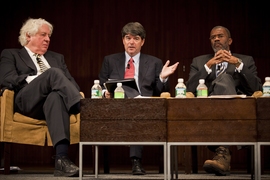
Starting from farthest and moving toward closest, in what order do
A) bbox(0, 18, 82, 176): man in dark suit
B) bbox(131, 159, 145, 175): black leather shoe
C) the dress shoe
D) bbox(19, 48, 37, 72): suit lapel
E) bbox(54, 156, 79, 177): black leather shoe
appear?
bbox(19, 48, 37, 72): suit lapel < bbox(131, 159, 145, 175): black leather shoe < the dress shoe < bbox(0, 18, 82, 176): man in dark suit < bbox(54, 156, 79, 177): black leather shoe

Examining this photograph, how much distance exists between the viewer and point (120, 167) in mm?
5398

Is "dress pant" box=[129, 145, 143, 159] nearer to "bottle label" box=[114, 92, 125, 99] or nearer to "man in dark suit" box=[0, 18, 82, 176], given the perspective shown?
"man in dark suit" box=[0, 18, 82, 176]

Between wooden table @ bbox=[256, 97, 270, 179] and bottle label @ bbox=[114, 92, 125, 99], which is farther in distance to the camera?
bottle label @ bbox=[114, 92, 125, 99]

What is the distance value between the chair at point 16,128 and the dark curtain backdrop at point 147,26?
1546 mm

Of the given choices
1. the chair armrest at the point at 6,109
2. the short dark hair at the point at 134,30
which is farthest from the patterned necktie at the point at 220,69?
the chair armrest at the point at 6,109

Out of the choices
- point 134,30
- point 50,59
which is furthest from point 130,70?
point 50,59

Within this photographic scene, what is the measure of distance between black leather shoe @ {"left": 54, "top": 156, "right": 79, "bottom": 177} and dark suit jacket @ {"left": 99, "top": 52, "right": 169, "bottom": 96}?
46.7 inches

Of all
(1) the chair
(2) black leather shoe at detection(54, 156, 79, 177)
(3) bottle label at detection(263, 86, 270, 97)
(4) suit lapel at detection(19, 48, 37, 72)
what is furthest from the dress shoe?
(4) suit lapel at detection(19, 48, 37, 72)

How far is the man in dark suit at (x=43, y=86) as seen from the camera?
3658 millimetres

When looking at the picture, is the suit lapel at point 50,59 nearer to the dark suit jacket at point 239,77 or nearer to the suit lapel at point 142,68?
the suit lapel at point 142,68

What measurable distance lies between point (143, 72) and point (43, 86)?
1.06 metres

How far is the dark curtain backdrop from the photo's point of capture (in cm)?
562

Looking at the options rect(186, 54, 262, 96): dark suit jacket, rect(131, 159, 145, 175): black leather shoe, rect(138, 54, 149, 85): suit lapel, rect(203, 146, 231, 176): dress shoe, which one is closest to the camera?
rect(203, 146, 231, 176): dress shoe

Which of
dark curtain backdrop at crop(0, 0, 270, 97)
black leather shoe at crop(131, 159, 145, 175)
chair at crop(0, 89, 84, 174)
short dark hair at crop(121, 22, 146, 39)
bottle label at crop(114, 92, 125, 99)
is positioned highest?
dark curtain backdrop at crop(0, 0, 270, 97)
